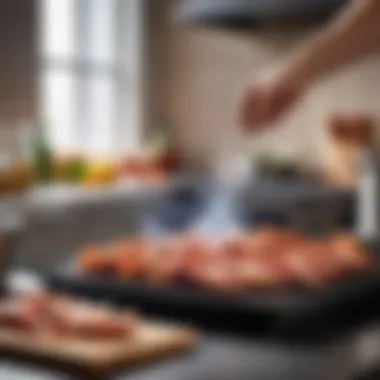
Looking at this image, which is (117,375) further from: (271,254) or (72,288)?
(271,254)

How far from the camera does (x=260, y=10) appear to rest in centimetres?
220

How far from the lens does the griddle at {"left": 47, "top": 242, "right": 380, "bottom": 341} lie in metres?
1.36

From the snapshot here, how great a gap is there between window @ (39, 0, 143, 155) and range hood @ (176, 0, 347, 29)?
1.16 meters

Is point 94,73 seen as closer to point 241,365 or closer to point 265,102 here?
point 265,102

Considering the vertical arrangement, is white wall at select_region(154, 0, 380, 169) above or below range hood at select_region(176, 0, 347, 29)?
above

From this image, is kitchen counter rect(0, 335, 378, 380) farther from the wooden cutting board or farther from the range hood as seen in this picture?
the range hood

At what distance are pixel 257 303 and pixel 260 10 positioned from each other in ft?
3.09

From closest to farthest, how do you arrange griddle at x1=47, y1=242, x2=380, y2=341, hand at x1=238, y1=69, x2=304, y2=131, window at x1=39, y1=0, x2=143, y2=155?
1. hand at x1=238, y1=69, x2=304, y2=131
2. griddle at x1=47, y1=242, x2=380, y2=341
3. window at x1=39, y1=0, x2=143, y2=155

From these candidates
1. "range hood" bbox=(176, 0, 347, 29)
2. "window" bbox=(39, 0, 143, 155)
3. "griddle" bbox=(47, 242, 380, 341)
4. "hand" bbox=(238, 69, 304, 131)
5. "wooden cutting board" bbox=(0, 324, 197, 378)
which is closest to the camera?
"wooden cutting board" bbox=(0, 324, 197, 378)

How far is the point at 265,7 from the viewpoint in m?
2.20

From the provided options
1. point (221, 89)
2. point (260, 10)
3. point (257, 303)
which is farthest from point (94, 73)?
point (257, 303)

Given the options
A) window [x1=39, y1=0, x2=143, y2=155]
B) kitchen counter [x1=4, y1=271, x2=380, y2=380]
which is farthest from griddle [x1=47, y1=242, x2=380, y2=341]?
window [x1=39, y1=0, x2=143, y2=155]

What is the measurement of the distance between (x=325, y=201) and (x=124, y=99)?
1.02 m

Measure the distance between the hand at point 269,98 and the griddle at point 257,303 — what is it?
24 centimetres
